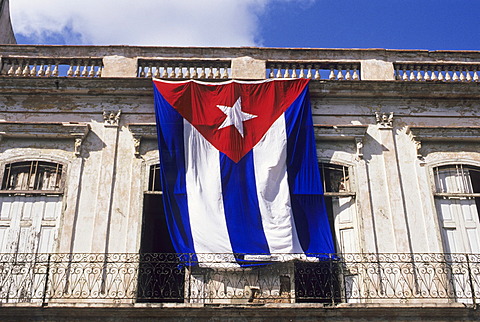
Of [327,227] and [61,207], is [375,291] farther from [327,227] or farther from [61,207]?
[61,207]

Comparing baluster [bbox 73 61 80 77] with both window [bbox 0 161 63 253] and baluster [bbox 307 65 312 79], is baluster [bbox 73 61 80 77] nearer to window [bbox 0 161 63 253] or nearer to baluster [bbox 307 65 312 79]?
window [bbox 0 161 63 253]

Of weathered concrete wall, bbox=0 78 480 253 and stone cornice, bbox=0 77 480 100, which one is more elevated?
stone cornice, bbox=0 77 480 100

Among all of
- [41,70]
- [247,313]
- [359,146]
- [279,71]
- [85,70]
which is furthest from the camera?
[279,71]

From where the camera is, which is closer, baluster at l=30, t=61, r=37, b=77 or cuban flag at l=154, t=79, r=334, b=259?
cuban flag at l=154, t=79, r=334, b=259

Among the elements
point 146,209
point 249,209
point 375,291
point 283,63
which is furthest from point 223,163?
point 375,291

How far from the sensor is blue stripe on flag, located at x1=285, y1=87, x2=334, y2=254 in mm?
10039

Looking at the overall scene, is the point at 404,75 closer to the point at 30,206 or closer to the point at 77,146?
the point at 77,146

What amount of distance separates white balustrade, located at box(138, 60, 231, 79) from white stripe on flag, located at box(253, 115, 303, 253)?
169 centimetres

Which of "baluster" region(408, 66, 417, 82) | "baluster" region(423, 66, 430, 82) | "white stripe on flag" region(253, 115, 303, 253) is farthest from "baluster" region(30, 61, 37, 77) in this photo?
"baluster" region(423, 66, 430, 82)

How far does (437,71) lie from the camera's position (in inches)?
470

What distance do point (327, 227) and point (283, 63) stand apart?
354 cm

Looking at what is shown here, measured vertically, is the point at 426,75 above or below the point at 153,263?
above

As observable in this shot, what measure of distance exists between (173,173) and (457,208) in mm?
5096

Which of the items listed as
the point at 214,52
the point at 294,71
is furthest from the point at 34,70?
the point at 294,71
